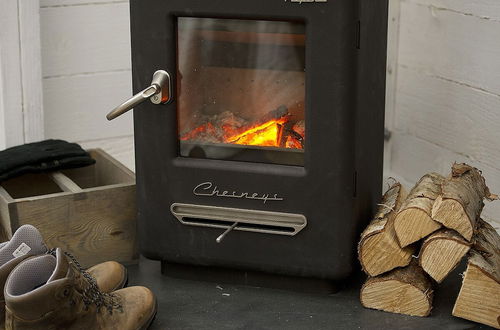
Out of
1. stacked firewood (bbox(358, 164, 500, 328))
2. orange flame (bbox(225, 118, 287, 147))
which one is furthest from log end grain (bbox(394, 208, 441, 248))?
orange flame (bbox(225, 118, 287, 147))

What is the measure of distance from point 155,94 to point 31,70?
0.66 meters

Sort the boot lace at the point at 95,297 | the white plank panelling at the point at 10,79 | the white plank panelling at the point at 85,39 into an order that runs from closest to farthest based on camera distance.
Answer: the boot lace at the point at 95,297 → the white plank panelling at the point at 10,79 → the white plank panelling at the point at 85,39

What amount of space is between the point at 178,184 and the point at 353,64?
0.48 meters

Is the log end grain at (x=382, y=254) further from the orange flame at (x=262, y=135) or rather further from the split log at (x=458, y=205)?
the orange flame at (x=262, y=135)

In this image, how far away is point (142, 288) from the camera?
2.00 m

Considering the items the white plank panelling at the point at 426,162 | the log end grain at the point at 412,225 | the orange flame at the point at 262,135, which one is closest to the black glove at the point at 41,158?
the orange flame at the point at 262,135

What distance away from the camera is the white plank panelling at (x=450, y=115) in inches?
93.8

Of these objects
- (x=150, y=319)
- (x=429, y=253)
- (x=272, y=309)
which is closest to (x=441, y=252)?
(x=429, y=253)

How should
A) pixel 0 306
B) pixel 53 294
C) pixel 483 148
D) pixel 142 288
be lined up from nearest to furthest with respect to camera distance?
pixel 53 294, pixel 0 306, pixel 142 288, pixel 483 148

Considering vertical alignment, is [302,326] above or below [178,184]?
below

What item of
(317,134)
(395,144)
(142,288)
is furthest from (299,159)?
(395,144)

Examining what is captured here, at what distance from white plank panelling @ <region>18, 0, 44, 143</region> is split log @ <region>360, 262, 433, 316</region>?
3.58ft

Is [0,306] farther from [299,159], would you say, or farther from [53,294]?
[299,159]

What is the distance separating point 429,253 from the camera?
6.43 ft
